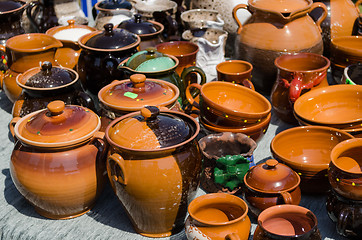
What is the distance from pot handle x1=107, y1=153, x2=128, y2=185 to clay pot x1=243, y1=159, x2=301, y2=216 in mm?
564

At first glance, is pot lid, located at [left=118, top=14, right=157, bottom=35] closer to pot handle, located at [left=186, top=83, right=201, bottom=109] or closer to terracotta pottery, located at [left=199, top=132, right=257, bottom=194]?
pot handle, located at [left=186, top=83, right=201, bottom=109]

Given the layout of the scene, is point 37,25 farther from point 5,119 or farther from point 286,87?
point 286,87

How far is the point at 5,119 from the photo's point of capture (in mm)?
3273

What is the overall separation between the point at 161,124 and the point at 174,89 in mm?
507

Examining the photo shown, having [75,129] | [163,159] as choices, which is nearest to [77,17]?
[75,129]

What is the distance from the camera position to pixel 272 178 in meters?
2.12

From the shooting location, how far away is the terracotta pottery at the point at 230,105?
2482 millimetres

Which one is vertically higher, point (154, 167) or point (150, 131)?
point (150, 131)

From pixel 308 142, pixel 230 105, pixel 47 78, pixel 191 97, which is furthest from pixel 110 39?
pixel 308 142

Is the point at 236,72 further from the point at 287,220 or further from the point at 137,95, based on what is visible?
the point at 287,220

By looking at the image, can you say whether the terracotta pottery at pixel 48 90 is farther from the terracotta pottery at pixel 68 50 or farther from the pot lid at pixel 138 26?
the pot lid at pixel 138 26

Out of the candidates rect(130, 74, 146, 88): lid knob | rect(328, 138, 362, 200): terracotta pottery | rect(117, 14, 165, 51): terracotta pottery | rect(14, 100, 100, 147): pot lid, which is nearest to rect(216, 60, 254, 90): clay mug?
rect(117, 14, 165, 51): terracotta pottery

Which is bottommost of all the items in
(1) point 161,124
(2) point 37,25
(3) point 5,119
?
(3) point 5,119

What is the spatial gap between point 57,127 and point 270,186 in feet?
Answer: 3.19
